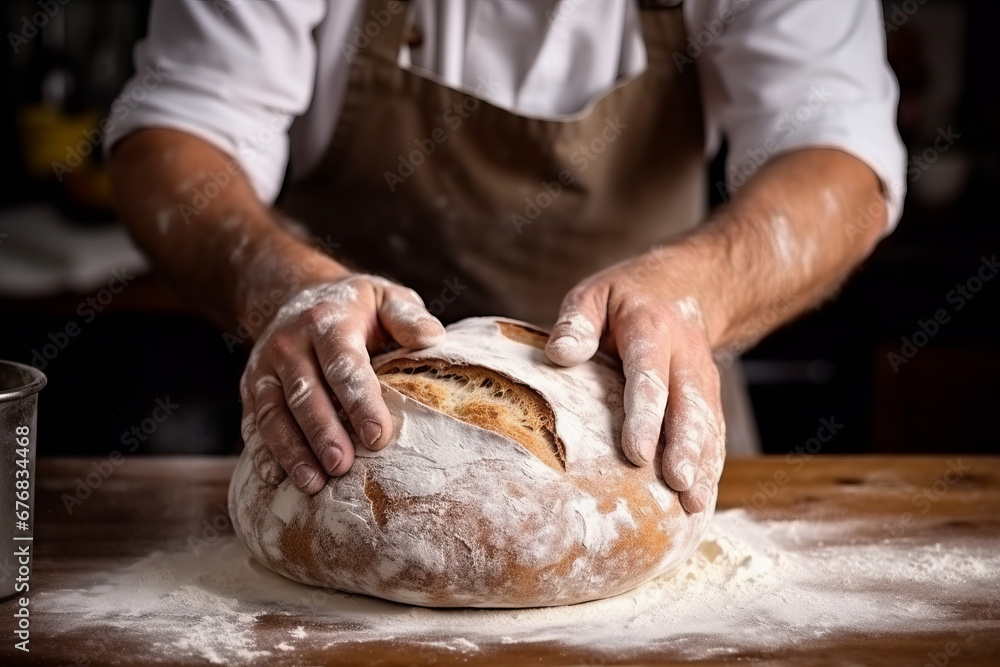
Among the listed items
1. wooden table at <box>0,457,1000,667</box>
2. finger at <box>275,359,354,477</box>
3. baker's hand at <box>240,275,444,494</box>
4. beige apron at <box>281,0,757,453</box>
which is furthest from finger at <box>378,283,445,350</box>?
beige apron at <box>281,0,757,453</box>

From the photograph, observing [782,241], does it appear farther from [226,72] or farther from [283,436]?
[226,72]

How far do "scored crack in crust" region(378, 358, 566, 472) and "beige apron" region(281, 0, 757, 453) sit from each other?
652mm

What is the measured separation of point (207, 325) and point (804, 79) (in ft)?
7.38

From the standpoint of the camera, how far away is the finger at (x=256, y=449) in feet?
3.83

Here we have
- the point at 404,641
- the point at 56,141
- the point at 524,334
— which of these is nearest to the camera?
the point at 404,641

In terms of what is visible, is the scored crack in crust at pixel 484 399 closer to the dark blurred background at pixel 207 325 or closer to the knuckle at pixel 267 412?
the knuckle at pixel 267 412

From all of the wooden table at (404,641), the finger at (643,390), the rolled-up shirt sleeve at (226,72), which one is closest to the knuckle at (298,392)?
the wooden table at (404,641)

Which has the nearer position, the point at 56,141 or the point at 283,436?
the point at 283,436

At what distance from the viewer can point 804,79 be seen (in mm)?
1706

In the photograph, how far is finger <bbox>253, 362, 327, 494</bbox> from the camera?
1.12m

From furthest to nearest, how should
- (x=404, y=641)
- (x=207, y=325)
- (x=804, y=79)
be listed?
(x=207, y=325), (x=804, y=79), (x=404, y=641)

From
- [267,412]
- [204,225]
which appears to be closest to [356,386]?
[267,412]

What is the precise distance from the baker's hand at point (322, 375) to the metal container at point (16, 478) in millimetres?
248

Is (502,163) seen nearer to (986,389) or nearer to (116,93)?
(986,389)
